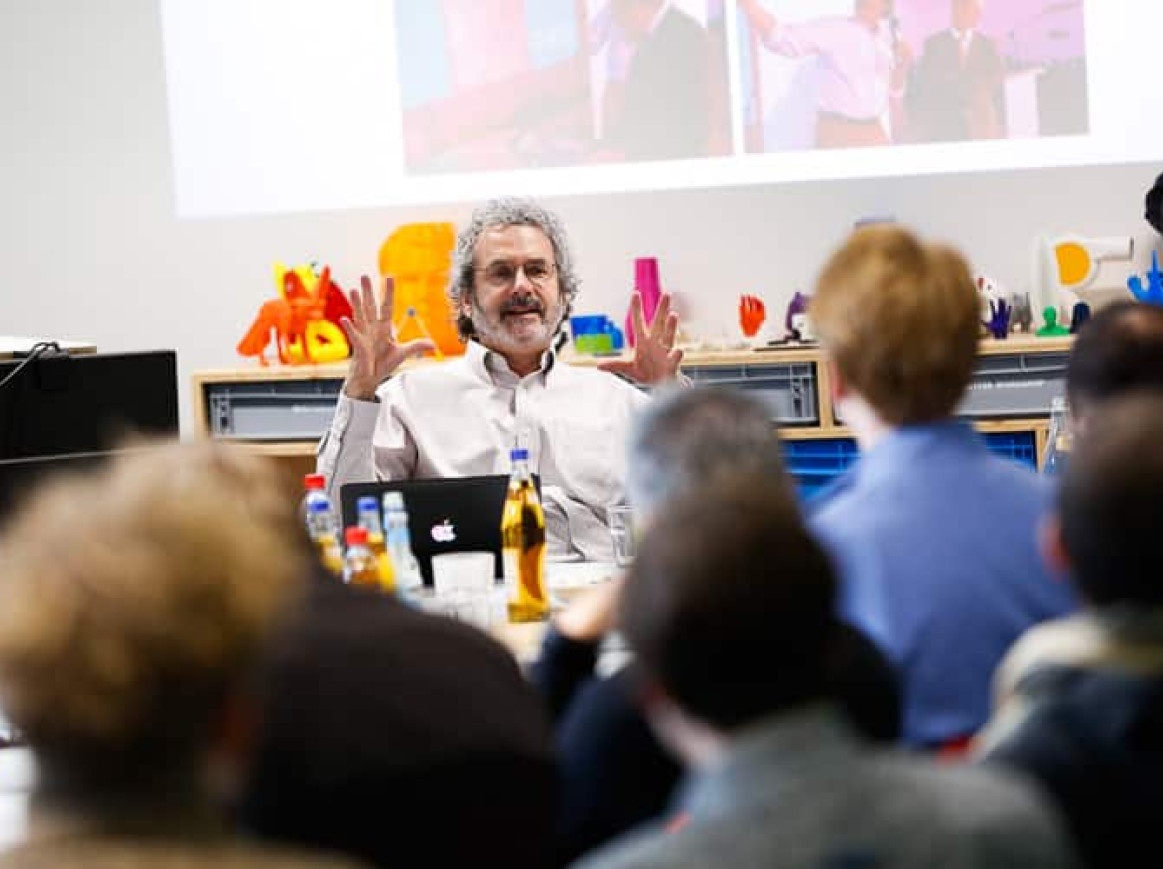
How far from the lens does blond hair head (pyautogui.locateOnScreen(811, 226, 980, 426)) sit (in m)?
1.79

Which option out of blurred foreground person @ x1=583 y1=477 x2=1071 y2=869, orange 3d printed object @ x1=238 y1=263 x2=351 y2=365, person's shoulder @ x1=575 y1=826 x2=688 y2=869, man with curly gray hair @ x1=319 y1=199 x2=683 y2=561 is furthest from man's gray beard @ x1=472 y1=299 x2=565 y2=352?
person's shoulder @ x1=575 y1=826 x2=688 y2=869

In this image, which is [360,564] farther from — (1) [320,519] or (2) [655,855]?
(2) [655,855]

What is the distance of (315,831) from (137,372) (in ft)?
5.55

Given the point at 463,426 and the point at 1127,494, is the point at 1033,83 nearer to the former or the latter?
the point at 463,426

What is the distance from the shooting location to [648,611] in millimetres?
1184

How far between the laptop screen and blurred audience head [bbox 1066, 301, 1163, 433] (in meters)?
1.10

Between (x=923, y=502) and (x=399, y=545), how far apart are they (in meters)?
1.14

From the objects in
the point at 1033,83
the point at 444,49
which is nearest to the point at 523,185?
the point at 444,49

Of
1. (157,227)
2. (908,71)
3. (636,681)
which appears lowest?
(636,681)

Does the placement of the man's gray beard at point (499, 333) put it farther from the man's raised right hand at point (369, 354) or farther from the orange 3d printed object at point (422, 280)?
the orange 3d printed object at point (422, 280)

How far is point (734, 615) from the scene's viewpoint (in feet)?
3.79

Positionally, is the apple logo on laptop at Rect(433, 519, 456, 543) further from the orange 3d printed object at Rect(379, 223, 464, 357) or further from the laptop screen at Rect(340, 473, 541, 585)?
the orange 3d printed object at Rect(379, 223, 464, 357)

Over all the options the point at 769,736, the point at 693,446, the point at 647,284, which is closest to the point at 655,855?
the point at 769,736

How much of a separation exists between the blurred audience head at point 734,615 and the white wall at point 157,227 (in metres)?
4.14
